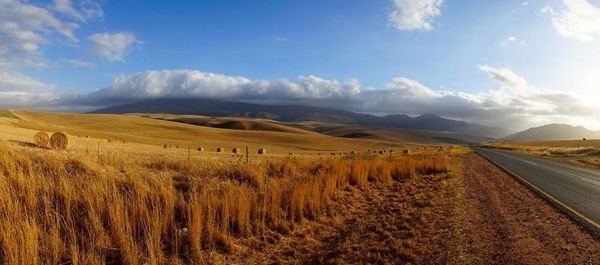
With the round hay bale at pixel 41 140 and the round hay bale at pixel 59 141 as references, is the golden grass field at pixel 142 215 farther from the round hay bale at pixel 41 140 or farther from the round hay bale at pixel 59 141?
the round hay bale at pixel 41 140

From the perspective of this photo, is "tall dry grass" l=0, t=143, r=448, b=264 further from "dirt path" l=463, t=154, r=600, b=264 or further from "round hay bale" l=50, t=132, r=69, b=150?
"round hay bale" l=50, t=132, r=69, b=150

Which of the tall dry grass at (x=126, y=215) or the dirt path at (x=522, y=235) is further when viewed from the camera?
the dirt path at (x=522, y=235)

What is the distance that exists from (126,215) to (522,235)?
818 cm

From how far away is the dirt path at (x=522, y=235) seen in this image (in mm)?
6934

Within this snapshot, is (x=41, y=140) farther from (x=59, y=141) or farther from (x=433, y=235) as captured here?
(x=433, y=235)

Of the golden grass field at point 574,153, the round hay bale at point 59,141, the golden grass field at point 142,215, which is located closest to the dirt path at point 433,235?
the golden grass field at point 142,215

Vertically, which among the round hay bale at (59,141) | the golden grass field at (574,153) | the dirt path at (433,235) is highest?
the golden grass field at (574,153)

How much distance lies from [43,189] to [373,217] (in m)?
7.75

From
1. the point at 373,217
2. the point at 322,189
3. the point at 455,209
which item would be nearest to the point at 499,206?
the point at 455,209

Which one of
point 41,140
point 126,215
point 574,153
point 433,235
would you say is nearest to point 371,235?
Answer: point 433,235

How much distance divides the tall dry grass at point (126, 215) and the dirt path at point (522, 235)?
3.93 m

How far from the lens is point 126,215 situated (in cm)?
669

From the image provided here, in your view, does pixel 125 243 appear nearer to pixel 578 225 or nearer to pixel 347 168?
pixel 578 225

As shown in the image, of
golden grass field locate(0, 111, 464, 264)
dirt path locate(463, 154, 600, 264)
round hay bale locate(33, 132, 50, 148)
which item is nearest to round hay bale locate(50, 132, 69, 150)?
round hay bale locate(33, 132, 50, 148)
